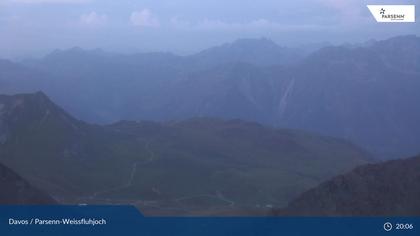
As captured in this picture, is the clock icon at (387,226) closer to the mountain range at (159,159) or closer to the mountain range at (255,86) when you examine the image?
the mountain range at (159,159)

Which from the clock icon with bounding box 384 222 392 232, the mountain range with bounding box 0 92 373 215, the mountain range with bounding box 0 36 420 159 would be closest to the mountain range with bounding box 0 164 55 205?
the clock icon with bounding box 384 222 392 232

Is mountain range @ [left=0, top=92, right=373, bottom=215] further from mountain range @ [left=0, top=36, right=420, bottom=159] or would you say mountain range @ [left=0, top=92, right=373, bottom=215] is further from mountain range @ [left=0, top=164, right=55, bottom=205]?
mountain range @ [left=0, top=164, right=55, bottom=205]

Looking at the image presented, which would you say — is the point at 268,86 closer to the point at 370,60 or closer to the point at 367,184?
the point at 370,60

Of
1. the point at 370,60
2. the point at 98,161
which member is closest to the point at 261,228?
the point at 98,161

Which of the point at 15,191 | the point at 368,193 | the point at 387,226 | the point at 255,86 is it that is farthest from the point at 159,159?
the point at 255,86

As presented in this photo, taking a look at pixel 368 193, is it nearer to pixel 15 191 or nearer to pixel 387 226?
pixel 387 226

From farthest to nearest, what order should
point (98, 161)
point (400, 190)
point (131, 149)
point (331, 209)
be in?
point (131, 149)
point (98, 161)
point (400, 190)
point (331, 209)

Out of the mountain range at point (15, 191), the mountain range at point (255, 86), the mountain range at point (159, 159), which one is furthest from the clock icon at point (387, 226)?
the mountain range at point (255, 86)
